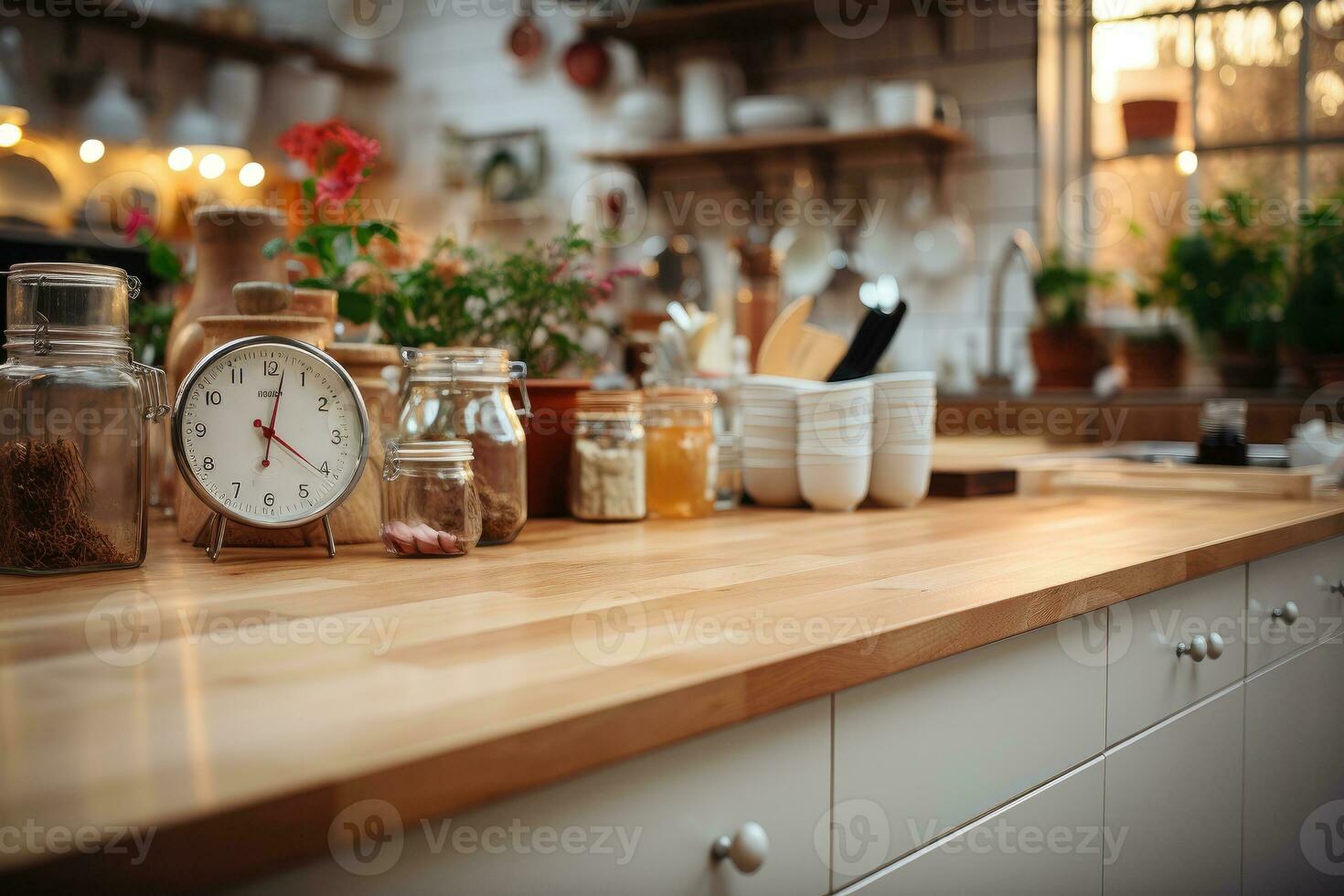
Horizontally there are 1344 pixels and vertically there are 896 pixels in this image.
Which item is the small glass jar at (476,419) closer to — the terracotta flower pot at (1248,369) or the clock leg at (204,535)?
the clock leg at (204,535)

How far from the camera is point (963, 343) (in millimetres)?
3850

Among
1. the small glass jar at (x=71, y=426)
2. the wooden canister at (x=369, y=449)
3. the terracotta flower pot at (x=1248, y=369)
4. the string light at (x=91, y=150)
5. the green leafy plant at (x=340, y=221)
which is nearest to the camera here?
the small glass jar at (x=71, y=426)

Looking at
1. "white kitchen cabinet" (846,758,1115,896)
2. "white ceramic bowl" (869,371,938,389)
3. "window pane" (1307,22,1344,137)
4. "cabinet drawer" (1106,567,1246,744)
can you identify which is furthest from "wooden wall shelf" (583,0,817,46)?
"white kitchen cabinet" (846,758,1115,896)

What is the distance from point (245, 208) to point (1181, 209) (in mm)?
3106

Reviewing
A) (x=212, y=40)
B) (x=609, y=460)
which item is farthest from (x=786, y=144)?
(x=609, y=460)

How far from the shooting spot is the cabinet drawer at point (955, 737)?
0.78m

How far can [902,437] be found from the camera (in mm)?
1575

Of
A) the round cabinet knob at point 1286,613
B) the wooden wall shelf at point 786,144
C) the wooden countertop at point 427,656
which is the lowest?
the round cabinet knob at point 1286,613

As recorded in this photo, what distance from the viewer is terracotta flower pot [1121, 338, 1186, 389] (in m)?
3.30

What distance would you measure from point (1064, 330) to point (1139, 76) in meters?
0.92

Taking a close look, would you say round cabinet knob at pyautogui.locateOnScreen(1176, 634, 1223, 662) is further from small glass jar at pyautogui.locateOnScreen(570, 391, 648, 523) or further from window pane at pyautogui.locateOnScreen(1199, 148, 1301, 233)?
window pane at pyautogui.locateOnScreen(1199, 148, 1301, 233)

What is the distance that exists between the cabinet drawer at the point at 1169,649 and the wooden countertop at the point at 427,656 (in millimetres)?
39

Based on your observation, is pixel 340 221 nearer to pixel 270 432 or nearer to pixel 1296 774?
pixel 270 432

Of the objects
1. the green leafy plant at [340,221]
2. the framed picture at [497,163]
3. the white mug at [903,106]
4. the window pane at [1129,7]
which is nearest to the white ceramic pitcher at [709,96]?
the white mug at [903,106]
